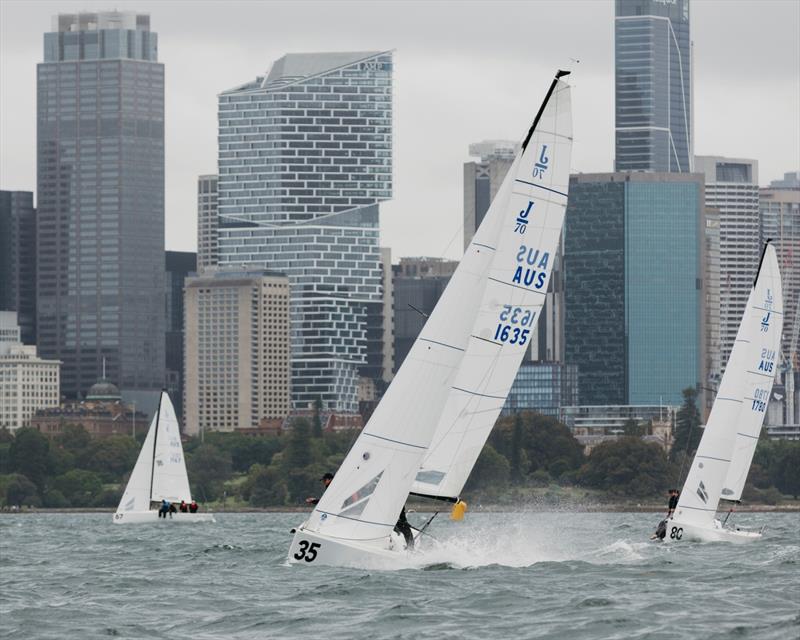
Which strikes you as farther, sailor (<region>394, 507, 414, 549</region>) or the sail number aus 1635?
sailor (<region>394, 507, 414, 549</region>)

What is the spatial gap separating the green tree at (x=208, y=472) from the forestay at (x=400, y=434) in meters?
146

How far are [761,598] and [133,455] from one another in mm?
167301

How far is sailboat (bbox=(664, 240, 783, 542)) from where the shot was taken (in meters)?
54.3

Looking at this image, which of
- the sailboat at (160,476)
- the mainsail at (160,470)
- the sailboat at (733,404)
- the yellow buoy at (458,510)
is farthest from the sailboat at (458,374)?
the mainsail at (160,470)

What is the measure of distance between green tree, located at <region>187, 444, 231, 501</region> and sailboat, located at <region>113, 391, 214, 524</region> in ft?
272

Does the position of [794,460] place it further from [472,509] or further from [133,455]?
[133,455]

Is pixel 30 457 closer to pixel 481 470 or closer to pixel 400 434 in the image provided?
pixel 481 470

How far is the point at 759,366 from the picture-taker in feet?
181

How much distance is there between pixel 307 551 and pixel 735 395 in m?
21.2

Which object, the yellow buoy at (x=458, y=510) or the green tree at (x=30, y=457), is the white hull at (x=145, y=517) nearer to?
the yellow buoy at (x=458, y=510)

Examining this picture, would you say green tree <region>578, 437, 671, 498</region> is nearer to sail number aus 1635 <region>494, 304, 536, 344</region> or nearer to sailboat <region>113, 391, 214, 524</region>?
sailboat <region>113, 391, 214, 524</region>

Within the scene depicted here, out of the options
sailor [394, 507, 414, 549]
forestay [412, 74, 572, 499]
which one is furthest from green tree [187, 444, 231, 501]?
forestay [412, 74, 572, 499]

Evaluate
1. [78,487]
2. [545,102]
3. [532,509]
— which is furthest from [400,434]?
[78,487]

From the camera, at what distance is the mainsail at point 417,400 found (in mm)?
35844
